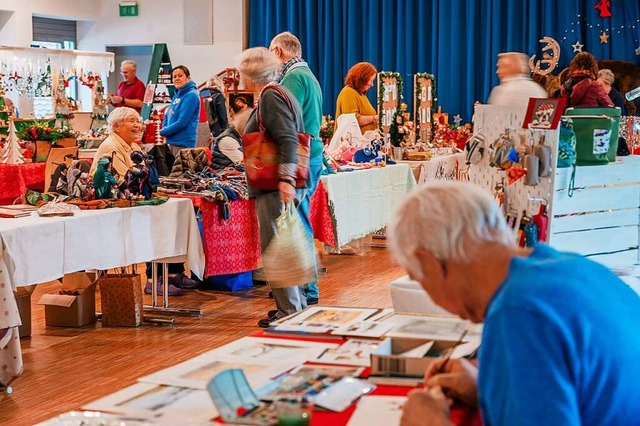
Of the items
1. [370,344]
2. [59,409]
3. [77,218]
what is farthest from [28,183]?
[370,344]

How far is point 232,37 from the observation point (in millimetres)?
13664

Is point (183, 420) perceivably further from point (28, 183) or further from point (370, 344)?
point (28, 183)

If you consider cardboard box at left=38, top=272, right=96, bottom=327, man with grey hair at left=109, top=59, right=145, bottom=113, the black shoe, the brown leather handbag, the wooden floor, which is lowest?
the wooden floor

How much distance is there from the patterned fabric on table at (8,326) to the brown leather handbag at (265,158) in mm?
1232

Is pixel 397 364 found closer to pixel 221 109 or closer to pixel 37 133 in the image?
pixel 37 133

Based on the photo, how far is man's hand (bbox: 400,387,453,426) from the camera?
5.45 feet

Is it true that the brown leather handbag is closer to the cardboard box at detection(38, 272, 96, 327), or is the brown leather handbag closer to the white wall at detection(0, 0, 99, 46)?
the cardboard box at detection(38, 272, 96, 327)

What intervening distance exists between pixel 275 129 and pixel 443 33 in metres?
7.99

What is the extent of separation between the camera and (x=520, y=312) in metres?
1.52

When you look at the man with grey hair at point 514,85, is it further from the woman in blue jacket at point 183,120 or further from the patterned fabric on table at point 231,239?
the woman in blue jacket at point 183,120

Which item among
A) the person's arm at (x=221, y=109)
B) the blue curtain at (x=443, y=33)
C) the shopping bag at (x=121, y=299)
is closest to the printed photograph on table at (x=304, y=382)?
the shopping bag at (x=121, y=299)

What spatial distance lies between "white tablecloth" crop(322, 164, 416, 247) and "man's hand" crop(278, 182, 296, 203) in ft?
5.30

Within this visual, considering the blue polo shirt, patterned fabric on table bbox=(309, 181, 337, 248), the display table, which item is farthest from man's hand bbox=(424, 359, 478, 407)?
the display table

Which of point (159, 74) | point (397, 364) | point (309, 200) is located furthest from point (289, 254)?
point (159, 74)
